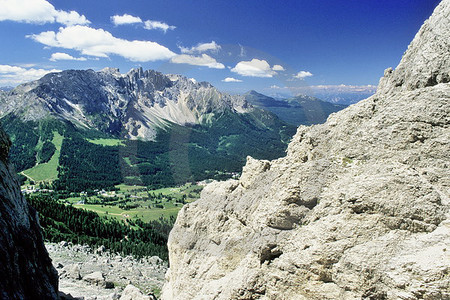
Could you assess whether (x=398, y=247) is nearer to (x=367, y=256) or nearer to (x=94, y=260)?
(x=367, y=256)

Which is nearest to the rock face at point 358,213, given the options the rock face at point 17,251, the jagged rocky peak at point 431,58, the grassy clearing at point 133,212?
the jagged rocky peak at point 431,58

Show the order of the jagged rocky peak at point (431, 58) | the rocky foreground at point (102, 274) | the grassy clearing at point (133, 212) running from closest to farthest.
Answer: the jagged rocky peak at point (431, 58)
the rocky foreground at point (102, 274)
the grassy clearing at point (133, 212)

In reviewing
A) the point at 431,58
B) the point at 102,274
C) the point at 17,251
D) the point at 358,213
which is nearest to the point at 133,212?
the point at 102,274

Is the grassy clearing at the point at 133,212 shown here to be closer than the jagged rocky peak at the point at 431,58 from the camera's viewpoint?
No

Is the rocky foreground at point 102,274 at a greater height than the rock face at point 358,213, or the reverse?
the rock face at point 358,213

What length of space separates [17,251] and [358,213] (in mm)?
19928

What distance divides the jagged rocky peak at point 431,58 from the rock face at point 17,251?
90.2 feet

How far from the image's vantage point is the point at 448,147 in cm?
1519

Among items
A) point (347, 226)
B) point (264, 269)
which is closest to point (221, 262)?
point (264, 269)

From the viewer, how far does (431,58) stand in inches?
737

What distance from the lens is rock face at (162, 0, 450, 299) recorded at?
1284cm

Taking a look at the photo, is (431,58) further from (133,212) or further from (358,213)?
(133,212)

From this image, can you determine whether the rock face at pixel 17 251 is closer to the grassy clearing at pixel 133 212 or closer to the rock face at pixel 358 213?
the rock face at pixel 358 213

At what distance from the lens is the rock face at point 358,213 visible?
1284 centimetres
